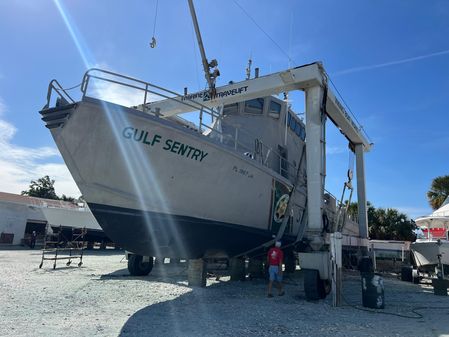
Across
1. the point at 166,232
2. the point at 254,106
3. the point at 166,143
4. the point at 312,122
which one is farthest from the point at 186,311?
the point at 254,106

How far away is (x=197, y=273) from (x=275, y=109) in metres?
5.45

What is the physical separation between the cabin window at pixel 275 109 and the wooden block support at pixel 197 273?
496cm

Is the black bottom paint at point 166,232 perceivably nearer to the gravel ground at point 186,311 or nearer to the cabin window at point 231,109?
the gravel ground at point 186,311

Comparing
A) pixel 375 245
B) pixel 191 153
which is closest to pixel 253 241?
pixel 191 153

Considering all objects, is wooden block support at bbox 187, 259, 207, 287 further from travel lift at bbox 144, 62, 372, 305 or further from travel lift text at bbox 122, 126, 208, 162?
travel lift text at bbox 122, 126, 208, 162

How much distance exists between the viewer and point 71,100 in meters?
6.43

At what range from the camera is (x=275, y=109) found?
434 inches

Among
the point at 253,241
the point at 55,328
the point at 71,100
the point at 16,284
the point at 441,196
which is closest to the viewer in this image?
the point at 55,328

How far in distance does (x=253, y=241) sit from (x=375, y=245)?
28.5 ft

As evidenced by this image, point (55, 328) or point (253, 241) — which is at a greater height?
point (253, 241)

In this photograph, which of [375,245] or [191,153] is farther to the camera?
[375,245]

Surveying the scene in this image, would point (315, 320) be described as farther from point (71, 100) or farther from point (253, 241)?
point (71, 100)

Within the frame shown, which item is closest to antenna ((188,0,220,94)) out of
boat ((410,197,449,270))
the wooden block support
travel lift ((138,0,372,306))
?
travel lift ((138,0,372,306))

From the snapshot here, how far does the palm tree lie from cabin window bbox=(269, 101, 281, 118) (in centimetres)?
2000
